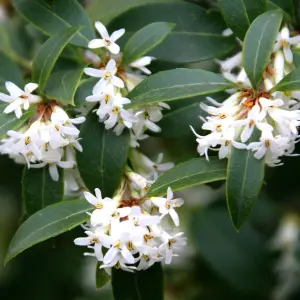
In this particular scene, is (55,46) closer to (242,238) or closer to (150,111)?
(150,111)

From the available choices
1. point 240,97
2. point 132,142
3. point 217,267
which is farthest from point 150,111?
point 217,267

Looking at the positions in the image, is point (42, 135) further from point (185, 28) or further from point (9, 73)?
point (185, 28)

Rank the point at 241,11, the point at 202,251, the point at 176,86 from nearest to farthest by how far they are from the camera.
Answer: the point at 176,86
the point at 241,11
the point at 202,251

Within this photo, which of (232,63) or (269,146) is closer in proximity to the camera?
(269,146)

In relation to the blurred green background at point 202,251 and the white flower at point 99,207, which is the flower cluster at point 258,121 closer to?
the white flower at point 99,207

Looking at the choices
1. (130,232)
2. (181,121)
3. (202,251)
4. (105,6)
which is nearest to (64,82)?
(181,121)

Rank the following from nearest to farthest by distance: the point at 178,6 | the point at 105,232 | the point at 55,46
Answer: the point at 105,232
the point at 55,46
the point at 178,6
